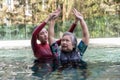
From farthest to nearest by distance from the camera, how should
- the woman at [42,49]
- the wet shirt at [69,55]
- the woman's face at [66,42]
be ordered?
the woman at [42,49] < the wet shirt at [69,55] < the woman's face at [66,42]

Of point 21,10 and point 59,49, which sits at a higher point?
point 59,49

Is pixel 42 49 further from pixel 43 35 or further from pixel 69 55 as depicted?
pixel 69 55

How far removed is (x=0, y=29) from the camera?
102 feet

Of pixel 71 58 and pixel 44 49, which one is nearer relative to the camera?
pixel 71 58

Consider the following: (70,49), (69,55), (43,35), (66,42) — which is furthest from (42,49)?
(66,42)

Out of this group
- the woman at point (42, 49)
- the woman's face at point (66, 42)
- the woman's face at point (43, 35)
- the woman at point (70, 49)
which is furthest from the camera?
the woman's face at point (43, 35)

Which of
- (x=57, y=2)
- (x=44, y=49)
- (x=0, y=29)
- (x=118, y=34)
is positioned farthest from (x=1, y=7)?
(x=44, y=49)

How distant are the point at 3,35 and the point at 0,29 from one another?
69cm

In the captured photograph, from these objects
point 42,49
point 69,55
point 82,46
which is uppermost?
point 82,46

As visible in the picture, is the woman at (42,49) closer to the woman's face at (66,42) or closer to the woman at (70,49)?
the woman at (70,49)

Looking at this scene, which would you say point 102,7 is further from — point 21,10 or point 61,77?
point 61,77

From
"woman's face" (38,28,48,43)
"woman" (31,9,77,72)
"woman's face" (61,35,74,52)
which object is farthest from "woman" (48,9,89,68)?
"woman's face" (38,28,48,43)

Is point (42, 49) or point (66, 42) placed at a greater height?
point (66, 42)

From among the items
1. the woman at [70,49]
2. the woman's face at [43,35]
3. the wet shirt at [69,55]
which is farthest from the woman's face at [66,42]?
the woman's face at [43,35]
